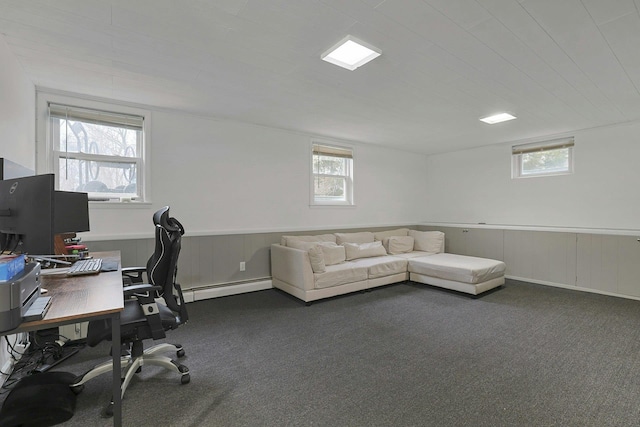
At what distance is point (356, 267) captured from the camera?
13.4 feet

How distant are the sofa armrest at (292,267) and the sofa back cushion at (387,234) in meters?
2.01

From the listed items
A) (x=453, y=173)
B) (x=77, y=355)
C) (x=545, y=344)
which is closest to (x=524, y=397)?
(x=545, y=344)

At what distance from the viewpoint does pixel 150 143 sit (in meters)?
3.54

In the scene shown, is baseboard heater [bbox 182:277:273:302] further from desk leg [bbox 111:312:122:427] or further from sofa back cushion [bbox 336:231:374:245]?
desk leg [bbox 111:312:122:427]

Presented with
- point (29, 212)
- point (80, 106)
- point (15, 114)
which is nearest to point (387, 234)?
point (80, 106)

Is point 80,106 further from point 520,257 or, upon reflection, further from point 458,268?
point 520,257

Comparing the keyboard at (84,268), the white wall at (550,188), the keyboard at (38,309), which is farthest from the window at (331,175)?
the keyboard at (38,309)

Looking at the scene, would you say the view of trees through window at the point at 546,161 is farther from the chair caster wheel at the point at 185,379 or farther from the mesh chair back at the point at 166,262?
the chair caster wheel at the point at 185,379

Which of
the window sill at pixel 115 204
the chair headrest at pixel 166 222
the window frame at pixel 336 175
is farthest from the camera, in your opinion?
the window frame at pixel 336 175

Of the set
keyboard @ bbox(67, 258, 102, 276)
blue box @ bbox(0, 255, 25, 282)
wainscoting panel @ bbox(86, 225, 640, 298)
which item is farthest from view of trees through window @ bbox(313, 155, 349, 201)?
blue box @ bbox(0, 255, 25, 282)

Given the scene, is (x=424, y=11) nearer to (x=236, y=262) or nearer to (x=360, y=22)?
(x=360, y=22)

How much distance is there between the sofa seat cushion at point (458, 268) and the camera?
3.95 m

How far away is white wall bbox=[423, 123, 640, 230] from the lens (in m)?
4.14

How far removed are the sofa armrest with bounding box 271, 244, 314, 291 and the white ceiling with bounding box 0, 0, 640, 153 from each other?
1.81 m
